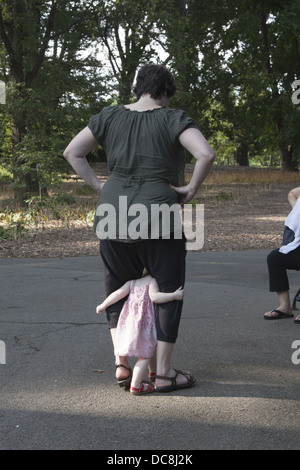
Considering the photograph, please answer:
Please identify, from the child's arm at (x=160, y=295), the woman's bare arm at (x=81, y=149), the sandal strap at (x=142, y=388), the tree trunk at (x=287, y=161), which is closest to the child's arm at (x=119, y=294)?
the child's arm at (x=160, y=295)

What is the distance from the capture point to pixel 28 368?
463cm

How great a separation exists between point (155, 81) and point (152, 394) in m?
1.90

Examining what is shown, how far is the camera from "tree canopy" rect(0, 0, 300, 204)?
16.5m

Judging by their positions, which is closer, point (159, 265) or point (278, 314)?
point (159, 265)

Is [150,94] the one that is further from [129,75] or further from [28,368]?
[129,75]

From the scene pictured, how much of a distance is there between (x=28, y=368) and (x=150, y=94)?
6.73 feet

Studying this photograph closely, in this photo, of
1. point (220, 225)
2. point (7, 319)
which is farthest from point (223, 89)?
point (7, 319)

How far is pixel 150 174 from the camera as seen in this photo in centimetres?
395

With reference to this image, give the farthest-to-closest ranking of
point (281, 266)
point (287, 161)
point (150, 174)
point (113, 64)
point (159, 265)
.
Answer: point (287, 161), point (113, 64), point (281, 266), point (159, 265), point (150, 174)

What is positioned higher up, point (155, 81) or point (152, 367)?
point (155, 81)

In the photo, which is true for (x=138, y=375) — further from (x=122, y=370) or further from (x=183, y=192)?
(x=183, y=192)

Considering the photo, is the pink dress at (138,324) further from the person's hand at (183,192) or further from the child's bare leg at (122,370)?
the person's hand at (183,192)

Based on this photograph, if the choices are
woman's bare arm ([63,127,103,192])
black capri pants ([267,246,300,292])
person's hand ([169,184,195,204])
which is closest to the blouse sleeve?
person's hand ([169,184,195,204])

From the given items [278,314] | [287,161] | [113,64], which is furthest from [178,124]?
[287,161]
